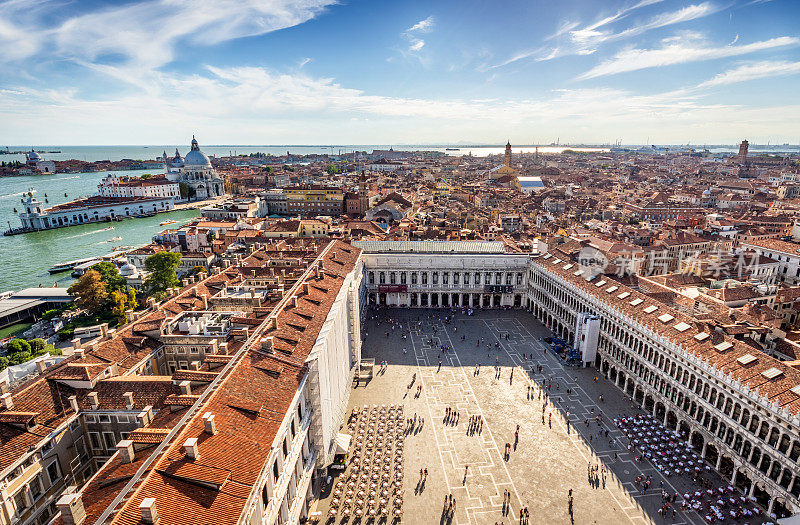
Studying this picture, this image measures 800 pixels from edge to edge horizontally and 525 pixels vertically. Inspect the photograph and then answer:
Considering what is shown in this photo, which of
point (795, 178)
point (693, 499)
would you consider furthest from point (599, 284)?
point (795, 178)

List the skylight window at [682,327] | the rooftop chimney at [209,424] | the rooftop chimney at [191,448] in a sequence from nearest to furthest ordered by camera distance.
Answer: the rooftop chimney at [191,448] < the rooftop chimney at [209,424] < the skylight window at [682,327]

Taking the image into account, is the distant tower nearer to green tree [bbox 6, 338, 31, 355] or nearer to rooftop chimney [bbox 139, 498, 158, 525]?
green tree [bbox 6, 338, 31, 355]

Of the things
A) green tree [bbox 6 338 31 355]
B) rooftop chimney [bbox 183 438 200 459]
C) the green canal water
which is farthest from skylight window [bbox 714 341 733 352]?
the green canal water

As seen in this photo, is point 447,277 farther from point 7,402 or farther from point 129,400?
point 7,402

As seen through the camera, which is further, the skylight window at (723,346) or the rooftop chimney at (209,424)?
the skylight window at (723,346)

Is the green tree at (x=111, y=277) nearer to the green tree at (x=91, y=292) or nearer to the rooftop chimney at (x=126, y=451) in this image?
the green tree at (x=91, y=292)

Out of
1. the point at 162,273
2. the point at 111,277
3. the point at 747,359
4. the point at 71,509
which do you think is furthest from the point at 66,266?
the point at 747,359

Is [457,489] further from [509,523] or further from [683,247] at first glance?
[683,247]

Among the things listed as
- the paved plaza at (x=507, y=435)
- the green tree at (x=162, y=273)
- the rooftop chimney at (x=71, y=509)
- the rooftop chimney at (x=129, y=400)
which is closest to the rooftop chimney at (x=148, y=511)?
the rooftop chimney at (x=71, y=509)
